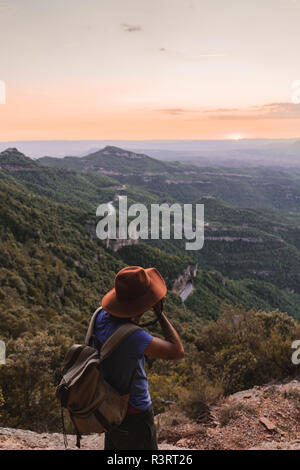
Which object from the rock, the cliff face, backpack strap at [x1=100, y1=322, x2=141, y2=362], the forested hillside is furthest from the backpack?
the cliff face

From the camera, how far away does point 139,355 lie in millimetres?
2523

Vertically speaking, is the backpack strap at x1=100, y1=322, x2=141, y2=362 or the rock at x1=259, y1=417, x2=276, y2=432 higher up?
the backpack strap at x1=100, y1=322, x2=141, y2=362

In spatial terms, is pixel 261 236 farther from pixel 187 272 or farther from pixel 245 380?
pixel 245 380

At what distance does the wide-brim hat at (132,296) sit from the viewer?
8.65 feet

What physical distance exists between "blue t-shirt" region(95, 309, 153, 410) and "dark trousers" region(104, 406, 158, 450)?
0.10 metres

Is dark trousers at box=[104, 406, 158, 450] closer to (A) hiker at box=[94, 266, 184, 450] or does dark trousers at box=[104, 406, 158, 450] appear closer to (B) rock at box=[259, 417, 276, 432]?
(A) hiker at box=[94, 266, 184, 450]

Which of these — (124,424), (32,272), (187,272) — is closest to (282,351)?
(124,424)

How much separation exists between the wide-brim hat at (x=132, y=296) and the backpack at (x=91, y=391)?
145 millimetres

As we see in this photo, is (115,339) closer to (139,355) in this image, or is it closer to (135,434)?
(139,355)

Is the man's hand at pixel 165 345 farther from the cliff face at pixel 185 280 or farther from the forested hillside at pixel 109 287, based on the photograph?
the cliff face at pixel 185 280

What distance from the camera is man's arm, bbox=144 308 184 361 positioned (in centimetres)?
257

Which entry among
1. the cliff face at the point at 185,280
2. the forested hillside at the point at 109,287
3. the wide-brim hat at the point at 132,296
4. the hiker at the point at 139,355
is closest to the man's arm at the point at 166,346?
the hiker at the point at 139,355

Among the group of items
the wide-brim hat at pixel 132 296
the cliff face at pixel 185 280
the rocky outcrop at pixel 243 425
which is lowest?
the cliff face at pixel 185 280

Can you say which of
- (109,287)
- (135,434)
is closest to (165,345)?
(135,434)
